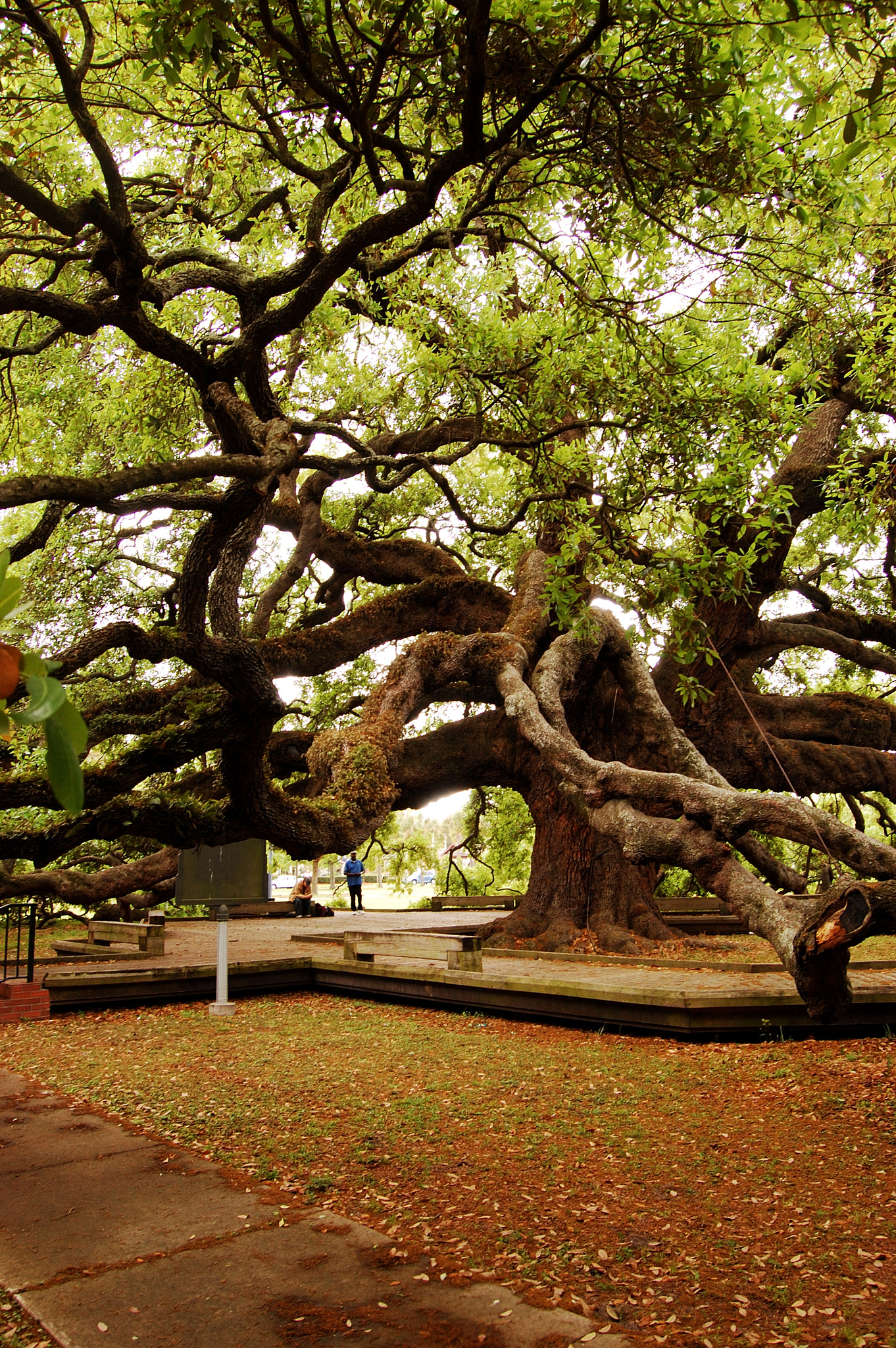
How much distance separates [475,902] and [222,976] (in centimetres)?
1293

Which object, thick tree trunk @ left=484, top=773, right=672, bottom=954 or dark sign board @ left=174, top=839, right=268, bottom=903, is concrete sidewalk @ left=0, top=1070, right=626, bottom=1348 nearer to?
dark sign board @ left=174, top=839, right=268, bottom=903

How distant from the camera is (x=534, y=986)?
369 inches

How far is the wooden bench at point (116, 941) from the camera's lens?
13305 mm

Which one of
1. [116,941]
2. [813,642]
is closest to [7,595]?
[813,642]

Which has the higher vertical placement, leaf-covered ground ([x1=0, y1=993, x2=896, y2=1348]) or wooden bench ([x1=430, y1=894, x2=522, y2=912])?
wooden bench ([x1=430, y1=894, x2=522, y2=912])

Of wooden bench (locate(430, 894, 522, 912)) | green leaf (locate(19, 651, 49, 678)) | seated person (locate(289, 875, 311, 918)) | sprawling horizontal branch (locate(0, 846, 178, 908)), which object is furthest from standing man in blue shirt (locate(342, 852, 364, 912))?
green leaf (locate(19, 651, 49, 678))

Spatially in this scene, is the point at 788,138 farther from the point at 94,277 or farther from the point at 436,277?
the point at 94,277

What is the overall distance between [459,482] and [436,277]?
6793 millimetres

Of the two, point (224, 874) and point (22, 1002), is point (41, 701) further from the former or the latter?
point (22, 1002)

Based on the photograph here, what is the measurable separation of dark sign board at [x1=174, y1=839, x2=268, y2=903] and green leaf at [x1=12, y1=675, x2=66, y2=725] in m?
9.31

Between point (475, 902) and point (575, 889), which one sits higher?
point (575, 889)

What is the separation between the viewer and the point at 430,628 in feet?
46.1

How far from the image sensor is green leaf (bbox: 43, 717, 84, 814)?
1.03 metres

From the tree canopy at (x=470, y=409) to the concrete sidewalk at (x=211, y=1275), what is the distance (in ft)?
7.34
